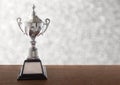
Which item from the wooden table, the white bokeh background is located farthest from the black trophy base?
the white bokeh background

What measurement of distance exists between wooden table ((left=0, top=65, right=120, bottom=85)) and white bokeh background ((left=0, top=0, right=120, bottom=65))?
84 cm

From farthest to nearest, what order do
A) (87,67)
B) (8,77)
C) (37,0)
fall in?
(37,0) → (87,67) → (8,77)

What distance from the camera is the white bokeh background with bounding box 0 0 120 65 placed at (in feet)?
7.35

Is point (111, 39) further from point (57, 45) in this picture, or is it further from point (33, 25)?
point (33, 25)

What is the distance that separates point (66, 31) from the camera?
7.46ft

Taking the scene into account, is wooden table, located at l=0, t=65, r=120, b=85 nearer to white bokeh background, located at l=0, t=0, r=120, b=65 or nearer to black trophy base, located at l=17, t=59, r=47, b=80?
black trophy base, located at l=17, t=59, r=47, b=80

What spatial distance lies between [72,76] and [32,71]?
18 cm

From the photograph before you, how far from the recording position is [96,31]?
229 cm

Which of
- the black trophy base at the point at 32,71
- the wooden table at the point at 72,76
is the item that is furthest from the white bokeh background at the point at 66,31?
the black trophy base at the point at 32,71

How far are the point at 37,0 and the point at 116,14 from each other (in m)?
0.69

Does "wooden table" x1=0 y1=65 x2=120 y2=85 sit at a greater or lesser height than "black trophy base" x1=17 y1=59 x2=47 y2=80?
lesser

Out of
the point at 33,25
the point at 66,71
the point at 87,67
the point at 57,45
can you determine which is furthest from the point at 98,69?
the point at 57,45

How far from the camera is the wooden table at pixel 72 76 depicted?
1080 millimetres

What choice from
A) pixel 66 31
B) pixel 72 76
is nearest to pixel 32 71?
pixel 72 76
